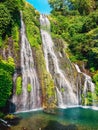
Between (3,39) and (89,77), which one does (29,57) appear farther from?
(89,77)

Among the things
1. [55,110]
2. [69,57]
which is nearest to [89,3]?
[69,57]

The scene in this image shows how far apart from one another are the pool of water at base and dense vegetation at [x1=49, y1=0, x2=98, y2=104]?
5.51 metres

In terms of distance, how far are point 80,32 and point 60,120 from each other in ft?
78.9

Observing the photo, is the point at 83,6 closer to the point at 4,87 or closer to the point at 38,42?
the point at 38,42

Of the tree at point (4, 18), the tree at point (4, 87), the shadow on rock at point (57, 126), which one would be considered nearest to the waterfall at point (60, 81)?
the tree at point (4, 18)

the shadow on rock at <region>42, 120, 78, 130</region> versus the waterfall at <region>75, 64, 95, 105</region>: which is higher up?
the waterfall at <region>75, 64, 95, 105</region>

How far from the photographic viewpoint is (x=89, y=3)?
2213 inches

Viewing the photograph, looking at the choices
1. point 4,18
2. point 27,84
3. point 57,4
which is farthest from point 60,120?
point 57,4

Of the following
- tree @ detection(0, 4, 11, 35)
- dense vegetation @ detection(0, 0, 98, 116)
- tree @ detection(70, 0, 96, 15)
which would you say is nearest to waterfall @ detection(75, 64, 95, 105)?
dense vegetation @ detection(0, 0, 98, 116)

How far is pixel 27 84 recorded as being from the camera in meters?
29.0

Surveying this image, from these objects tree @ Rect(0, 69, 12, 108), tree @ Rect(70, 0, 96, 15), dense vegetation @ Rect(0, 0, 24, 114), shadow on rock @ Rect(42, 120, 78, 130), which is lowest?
shadow on rock @ Rect(42, 120, 78, 130)

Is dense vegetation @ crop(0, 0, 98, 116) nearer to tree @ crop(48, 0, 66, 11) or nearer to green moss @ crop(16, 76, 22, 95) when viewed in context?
green moss @ crop(16, 76, 22, 95)

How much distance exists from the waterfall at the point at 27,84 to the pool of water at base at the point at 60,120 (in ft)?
5.43

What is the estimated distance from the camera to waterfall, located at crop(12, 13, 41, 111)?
1087 inches
